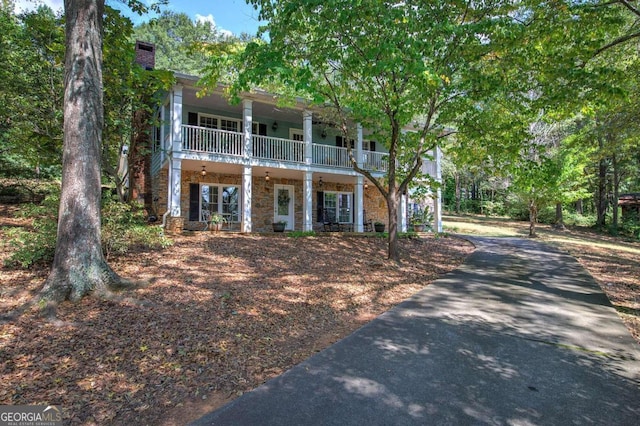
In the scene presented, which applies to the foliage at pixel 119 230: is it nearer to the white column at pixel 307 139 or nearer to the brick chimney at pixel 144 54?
the white column at pixel 307 139

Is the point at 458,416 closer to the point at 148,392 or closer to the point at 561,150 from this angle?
the point at 148,392

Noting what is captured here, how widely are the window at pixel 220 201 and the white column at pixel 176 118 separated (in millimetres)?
2725

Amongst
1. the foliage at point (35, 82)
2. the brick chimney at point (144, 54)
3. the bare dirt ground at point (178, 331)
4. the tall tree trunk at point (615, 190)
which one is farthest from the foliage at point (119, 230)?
the tall tree trunk at point (615, 190)

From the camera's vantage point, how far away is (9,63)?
30.0ft

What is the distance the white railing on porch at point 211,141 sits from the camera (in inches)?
459

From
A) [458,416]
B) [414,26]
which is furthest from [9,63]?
[458,416]

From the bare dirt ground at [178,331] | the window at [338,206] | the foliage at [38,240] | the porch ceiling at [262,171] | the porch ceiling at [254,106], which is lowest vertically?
the bare dirt ground at [178,331]

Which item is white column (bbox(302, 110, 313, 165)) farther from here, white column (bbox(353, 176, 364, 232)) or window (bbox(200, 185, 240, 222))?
window (bbox(200, 185, 240, 222))

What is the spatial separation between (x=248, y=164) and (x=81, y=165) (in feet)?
25.1

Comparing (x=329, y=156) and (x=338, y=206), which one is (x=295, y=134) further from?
(x=338, y=206)

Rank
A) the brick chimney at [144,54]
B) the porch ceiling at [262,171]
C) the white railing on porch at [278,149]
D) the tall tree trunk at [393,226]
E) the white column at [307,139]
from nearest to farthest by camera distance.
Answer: the tall tree trunk at [393,226] → the porch ceiling at [262,171] → the brick chimney at [144,54] → the white railing on porch at [278,149] → the white column at [307,139]

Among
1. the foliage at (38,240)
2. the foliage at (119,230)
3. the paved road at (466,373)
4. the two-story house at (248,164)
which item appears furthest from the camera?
the two-story house at (248,164)

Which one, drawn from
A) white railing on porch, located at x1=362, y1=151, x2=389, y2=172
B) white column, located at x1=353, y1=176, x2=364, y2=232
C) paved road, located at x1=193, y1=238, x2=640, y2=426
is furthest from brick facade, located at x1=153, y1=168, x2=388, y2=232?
paved road, located at x1=193, y1=238, x2=640, y2=426

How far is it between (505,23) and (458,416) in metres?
7.29
